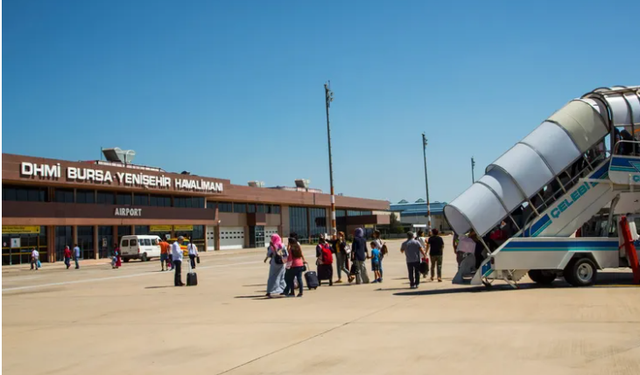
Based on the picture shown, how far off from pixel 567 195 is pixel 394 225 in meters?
98.5

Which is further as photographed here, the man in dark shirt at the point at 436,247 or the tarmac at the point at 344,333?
the man in dark shirt at the point at 436,247

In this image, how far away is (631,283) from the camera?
1587cm

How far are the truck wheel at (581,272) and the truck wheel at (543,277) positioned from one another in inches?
31.0

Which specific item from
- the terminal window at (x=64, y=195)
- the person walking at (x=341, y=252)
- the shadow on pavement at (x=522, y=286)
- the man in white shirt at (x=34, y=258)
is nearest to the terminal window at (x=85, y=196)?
the terminal window at (x=64, y=195)

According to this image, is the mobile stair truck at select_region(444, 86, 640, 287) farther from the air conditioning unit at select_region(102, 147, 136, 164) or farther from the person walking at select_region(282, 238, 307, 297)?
the air conditioning unit at select_region(102, 147, 136, 164)

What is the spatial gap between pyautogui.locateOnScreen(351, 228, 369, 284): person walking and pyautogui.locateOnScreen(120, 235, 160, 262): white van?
3206cm

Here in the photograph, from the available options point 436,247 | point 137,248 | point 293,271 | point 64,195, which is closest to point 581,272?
point 436,247

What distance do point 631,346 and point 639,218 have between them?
859cm

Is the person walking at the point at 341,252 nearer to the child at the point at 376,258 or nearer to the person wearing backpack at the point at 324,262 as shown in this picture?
the person wearing backpack at the point at 324,262

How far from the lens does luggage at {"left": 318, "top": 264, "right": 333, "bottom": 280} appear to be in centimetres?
1959

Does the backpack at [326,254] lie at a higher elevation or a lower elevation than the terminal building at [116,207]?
lower

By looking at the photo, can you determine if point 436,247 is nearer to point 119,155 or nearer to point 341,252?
point 341,252

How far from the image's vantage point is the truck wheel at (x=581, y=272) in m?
15.2

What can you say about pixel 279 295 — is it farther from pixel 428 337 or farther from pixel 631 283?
pixel 631 283
